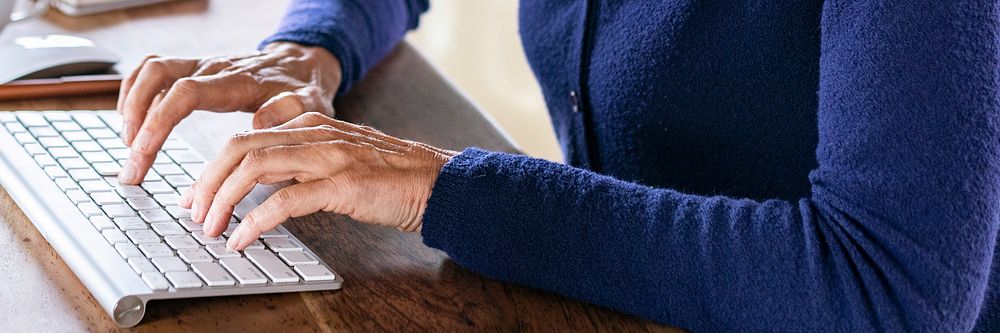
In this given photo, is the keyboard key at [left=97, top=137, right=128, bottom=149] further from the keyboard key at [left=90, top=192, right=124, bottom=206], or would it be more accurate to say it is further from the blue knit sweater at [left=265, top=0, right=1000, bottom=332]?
the blue knit sweater at [left=265, top=0, right=1000, bottom=332]

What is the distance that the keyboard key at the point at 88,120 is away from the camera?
0.94m

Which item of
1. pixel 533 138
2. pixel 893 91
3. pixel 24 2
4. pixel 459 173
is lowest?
pixel 533 138

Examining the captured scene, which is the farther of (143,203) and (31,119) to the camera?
(31,119)

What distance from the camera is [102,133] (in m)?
0.93

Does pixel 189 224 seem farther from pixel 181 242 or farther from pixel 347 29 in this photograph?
pixel 347 29

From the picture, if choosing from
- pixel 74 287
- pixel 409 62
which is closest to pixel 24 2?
pixel 409 62

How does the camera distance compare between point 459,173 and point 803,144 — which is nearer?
point 459,173

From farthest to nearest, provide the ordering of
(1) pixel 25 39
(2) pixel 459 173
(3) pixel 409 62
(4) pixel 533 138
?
(4) pixel 533 138 < (3) pixel 409 62 < (1) pixel 25 39 < (2) pixel 459 173

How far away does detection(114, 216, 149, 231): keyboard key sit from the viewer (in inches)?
29.1

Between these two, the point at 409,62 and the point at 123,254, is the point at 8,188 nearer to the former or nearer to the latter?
the point at 123,254

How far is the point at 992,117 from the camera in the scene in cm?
67

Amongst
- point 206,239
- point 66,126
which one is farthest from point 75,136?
point 206,239

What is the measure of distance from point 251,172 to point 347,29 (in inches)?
17.2

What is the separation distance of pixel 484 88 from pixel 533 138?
7.7 inches
